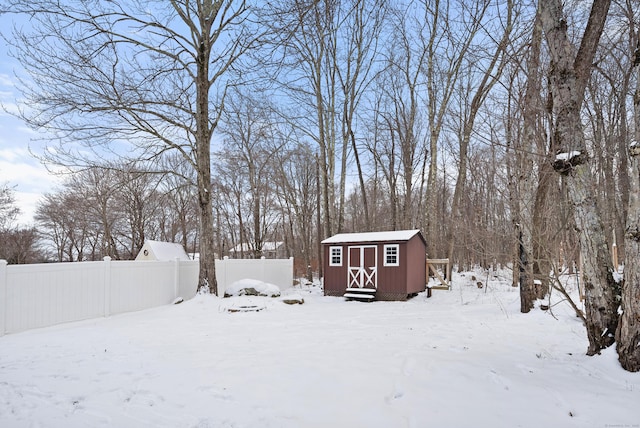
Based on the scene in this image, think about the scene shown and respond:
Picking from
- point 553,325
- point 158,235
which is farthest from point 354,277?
point 158,235

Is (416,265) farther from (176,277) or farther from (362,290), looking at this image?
(176,277)

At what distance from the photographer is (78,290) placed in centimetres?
720

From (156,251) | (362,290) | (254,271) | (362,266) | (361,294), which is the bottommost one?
(361,294)

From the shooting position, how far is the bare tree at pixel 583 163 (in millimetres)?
3752

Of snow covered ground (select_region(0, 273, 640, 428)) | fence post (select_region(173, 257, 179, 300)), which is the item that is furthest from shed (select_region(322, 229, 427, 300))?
snow covered ground (select_region(0, 273, 640, 428))

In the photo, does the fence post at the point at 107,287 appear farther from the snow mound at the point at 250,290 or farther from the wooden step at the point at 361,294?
the wooden step at the point at 361,294

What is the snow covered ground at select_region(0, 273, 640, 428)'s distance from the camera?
2.81 metres

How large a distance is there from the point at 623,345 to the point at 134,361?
5.04 metres

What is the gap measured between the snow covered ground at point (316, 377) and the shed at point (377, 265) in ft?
15.5

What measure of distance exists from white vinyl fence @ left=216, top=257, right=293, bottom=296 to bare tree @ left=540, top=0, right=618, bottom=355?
1026 cm

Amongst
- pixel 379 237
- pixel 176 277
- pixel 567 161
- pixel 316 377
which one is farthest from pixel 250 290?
pixel 567 161

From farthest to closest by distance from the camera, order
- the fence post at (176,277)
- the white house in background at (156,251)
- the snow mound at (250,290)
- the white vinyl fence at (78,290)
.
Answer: the white house in background at (156,251), the fence post at (176,277), the snow mound at (250,290), the white vinyl fence at (78,290)

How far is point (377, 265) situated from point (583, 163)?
319 inches

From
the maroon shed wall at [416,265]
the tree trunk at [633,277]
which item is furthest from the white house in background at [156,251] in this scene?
the tree trunk at [633,277]
